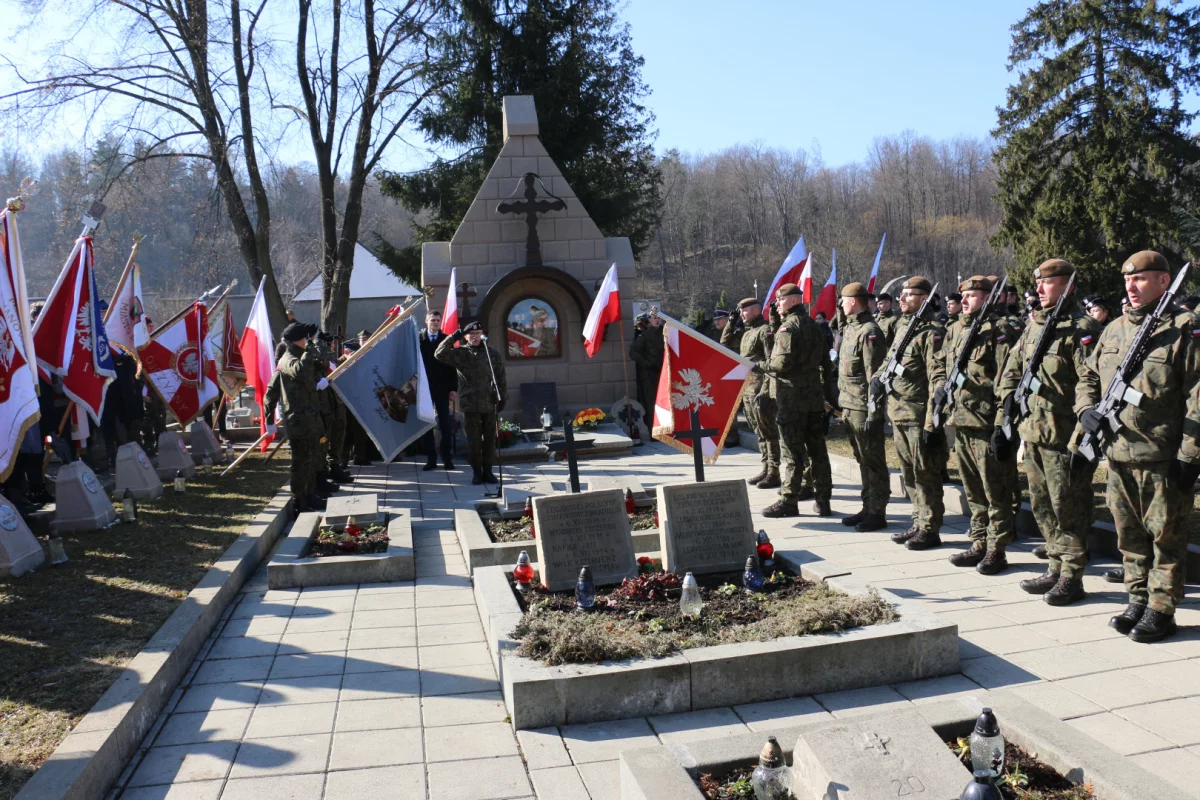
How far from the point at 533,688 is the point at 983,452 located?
4.13 meters

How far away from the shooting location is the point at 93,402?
955cm

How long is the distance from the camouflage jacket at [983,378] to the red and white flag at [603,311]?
694 centimetres

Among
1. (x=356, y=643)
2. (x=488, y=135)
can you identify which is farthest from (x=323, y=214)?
(x=356, y=643)

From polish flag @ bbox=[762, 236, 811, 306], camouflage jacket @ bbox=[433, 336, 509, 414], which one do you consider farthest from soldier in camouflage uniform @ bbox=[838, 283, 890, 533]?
polish flag @ bbox=[762, 236, 811, 306]

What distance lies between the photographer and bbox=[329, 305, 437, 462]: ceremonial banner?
988 cm

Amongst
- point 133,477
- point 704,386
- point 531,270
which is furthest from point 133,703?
point 531,270

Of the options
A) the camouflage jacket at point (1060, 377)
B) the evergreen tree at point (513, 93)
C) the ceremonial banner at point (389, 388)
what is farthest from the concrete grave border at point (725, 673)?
the evergreen tree at point (513, 93)

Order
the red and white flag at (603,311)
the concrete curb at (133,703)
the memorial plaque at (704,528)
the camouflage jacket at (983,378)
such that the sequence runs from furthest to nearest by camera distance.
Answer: the red and white flag at (603,311), the camouflage jacket at (983,378), the memorial plaque at (704,528), the concrete curb at (133,703)

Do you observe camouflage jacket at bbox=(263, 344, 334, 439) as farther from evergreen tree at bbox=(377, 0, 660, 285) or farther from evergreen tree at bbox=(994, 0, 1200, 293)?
evergreen tree at bbox=(994, 0, 1200, 293)

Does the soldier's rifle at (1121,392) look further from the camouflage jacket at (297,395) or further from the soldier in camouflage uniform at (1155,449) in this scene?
the camouflage jacket at (297,395)

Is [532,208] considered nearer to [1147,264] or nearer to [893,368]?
[893,368]

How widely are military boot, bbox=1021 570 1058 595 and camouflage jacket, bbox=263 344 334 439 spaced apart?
7.14 m

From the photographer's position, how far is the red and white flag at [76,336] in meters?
9.31

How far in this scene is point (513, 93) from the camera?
21.8 m
